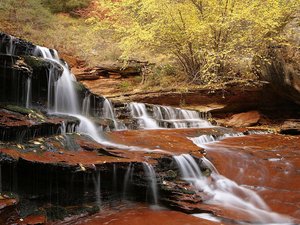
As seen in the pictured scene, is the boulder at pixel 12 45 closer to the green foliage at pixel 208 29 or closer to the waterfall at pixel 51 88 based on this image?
the waterfall at pixel 51 88

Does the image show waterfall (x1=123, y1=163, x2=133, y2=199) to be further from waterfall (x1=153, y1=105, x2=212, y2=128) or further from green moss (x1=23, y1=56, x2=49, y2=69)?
waterfall (x1=153, y1=105, x2=212, y2=128)

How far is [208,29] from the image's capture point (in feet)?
39.5

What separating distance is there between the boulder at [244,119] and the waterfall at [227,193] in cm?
643

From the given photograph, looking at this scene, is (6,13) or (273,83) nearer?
(273,83)

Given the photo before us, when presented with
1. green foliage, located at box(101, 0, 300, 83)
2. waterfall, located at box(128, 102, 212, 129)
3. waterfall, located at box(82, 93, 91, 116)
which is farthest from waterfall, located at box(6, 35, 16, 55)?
green foliage, located at box(101, 0, 300, 83)

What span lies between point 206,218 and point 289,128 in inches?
279

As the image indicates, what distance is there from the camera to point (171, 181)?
5320 mm

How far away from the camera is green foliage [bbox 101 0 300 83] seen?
1079 cm

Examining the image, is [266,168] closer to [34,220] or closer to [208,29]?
[34,220]

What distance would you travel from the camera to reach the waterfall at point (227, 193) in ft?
15.5

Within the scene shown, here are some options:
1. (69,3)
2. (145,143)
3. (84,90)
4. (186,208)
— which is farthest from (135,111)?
(69,3)

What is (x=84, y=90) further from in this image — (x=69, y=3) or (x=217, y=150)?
(x=69, y=3)

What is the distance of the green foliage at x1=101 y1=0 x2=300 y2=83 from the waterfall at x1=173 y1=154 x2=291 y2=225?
19.0 feet

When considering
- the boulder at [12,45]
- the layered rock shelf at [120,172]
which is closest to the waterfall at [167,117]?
the layered rock shelf at [120,172]
